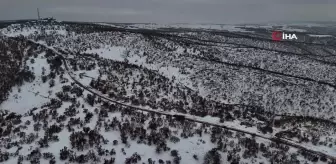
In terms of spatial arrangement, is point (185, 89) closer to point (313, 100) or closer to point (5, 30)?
point (313, 100)

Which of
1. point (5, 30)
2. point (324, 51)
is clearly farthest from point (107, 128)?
point (324, 51)

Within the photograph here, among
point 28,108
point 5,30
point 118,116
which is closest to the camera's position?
point 118,116

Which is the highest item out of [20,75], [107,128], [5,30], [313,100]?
[5,30]

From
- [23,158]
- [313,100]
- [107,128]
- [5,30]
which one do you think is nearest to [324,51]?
[313,100]

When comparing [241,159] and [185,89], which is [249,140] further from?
[185,89]

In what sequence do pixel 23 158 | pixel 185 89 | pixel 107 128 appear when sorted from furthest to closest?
1. pixel 185 89
2. pixel 107 128
3. pixel 23 158

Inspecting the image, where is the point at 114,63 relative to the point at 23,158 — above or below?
above

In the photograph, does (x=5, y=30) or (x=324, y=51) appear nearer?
(x=5, y=30)

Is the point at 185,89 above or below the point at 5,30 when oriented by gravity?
below

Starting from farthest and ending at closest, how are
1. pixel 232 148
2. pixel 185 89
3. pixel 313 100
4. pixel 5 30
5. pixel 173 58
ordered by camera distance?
1. pixel 5 30
2. pixel 173 58
3. pixel 313 100
4. pixel 185 89
5. pixel 232 148
